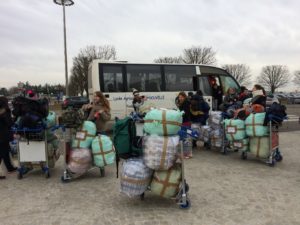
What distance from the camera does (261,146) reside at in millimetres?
6195

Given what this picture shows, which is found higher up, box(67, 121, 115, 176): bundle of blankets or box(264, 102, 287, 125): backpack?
box(264, 102, 287, 125): backpack

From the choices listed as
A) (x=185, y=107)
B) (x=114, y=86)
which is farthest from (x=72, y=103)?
(x=185, y=107)

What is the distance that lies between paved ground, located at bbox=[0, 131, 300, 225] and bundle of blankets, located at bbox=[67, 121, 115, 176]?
12.3 inches

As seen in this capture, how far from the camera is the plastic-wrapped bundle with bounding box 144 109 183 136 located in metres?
3.79

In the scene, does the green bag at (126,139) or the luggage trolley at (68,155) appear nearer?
the green bag at (126,139)

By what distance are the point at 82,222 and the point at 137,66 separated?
9.12 meters

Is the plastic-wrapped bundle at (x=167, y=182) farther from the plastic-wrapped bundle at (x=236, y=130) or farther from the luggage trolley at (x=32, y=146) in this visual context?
the plastic-wrapped bundle at (x=236, y=130)

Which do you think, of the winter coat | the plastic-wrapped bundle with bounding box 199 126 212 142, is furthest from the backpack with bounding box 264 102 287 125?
the winter coat

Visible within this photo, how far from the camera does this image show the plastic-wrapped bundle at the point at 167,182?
12.7 ft

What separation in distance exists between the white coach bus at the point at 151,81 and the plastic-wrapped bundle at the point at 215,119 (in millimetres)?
4590

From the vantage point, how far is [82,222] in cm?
358

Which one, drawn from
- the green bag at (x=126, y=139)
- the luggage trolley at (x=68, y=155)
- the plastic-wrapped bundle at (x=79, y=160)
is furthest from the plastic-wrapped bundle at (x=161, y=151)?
the luggage trolley at (x=68, y=155)

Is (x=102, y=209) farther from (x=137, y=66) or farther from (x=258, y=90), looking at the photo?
(x=137, y=66)

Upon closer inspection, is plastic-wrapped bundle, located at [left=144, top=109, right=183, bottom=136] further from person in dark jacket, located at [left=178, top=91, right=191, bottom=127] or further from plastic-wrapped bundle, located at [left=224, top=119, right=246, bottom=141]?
person in dark jacket, located at [left=178, top=91, right=191, bottom=127]
